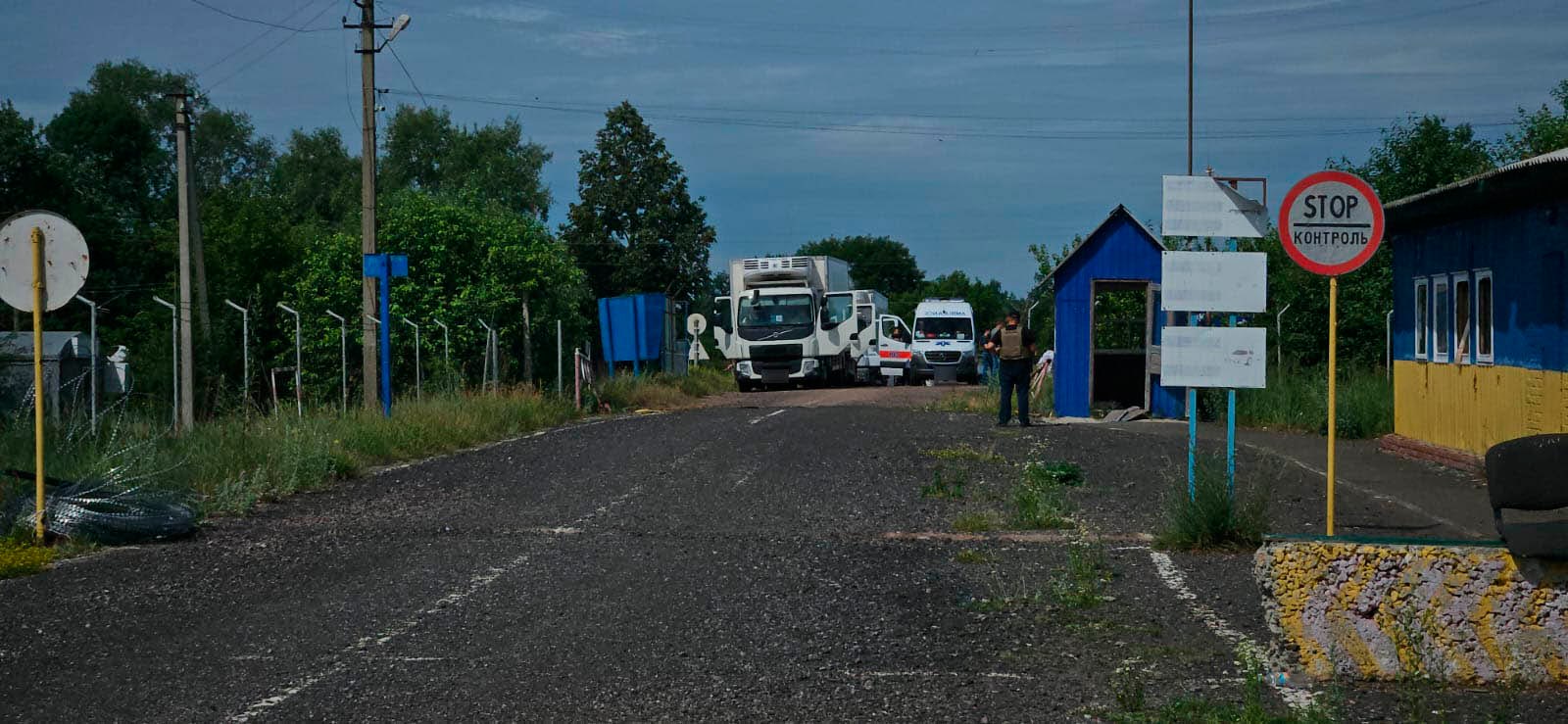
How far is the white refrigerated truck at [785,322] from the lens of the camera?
125 ft

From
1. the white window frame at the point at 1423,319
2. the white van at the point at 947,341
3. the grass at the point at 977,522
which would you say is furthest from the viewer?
the white van at the point at 947,341

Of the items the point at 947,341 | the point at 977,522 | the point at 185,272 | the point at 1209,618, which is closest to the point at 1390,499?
the point at 977,522

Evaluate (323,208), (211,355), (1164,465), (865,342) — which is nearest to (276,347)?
(211,355)

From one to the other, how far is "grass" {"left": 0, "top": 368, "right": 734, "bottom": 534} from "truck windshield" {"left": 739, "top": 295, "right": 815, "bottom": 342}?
15.0 metres

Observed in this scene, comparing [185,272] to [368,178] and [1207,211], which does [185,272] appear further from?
[1207,211]

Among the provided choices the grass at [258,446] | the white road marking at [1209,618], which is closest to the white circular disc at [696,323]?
the grass at [258,446]

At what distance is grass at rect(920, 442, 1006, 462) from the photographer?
16734 millimetres

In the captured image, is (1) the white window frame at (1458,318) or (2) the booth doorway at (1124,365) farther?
(2) the booth doorway at (1124,365)

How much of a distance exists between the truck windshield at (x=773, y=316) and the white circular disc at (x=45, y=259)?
27046 mm

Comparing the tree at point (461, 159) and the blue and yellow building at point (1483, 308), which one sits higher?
the tree at point (461, 159)

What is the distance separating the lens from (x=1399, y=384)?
59.8 ft

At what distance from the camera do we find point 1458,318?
1641cm

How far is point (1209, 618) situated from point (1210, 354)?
338 centimetres

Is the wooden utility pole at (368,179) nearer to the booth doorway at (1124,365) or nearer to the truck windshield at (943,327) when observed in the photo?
the booth doorway at (1124,365)
